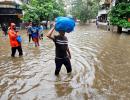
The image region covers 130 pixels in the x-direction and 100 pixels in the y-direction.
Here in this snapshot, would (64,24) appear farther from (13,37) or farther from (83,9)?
(83,9)

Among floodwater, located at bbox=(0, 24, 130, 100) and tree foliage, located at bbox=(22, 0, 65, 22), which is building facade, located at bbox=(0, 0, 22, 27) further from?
floodwater, located at bbox=(0, 24, 130, 100)

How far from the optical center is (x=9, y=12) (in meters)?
39.6

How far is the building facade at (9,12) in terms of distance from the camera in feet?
127

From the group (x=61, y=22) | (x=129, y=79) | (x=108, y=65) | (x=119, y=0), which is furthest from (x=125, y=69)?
(x=119, y=0)

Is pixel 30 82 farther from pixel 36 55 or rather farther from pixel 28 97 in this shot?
pixel 36 55

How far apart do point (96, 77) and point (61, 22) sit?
91.7 inches

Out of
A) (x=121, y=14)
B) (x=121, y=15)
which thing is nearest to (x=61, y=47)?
(x=121, y=14)

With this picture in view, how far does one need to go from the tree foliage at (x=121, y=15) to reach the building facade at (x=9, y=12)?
15.7 m

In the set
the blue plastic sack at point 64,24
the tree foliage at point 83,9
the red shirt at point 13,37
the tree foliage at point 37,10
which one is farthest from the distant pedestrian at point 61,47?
the tree foliage at point 83,9

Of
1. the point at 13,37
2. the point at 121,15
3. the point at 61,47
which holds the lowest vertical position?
the point at 121,15

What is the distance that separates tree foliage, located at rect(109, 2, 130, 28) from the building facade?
15.7 meters

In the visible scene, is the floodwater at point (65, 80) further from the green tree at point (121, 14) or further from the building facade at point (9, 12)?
the building facade at point (9, 12)

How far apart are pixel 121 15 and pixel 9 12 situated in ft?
57.1

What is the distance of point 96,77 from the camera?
8.26m
